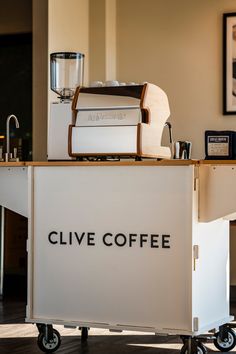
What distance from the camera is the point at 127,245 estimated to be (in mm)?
3730

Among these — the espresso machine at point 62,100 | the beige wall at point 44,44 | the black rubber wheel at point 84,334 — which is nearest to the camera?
the espresso machine at point 62,100

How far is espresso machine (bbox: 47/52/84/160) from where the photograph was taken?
13.5 ft

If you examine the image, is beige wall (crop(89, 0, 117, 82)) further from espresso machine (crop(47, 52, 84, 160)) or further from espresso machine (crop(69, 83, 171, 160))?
espresso machine (crop(69, 83, 171, 160))

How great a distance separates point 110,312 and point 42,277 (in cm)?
43

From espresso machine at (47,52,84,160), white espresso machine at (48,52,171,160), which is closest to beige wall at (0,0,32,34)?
espresso machine at (47,52,84,160)

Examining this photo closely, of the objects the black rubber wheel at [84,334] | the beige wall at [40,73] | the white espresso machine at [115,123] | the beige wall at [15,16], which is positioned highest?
the beige wall at [15,16]

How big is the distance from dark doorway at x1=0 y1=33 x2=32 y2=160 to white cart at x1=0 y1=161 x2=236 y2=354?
2.72 meters

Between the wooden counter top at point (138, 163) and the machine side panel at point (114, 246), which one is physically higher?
the wooden counter top at point (138, 163)

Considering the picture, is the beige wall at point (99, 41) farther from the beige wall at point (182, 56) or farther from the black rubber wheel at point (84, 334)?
the black rubber wheel at point (84, 334)

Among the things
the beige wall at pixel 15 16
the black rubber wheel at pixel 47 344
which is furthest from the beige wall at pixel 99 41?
the black rubber wheel at pixel 47 344

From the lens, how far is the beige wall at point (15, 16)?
6.44 m

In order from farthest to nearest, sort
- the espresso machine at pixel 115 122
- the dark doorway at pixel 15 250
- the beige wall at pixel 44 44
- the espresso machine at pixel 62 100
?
the dark doorway at pixel 15 250
the beige wall at pixel 44 44
the espresso machine at pixel 62 100
the espresso machine at pixel 115 122

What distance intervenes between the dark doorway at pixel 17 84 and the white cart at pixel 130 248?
8.94ft

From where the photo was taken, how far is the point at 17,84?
264 inches
